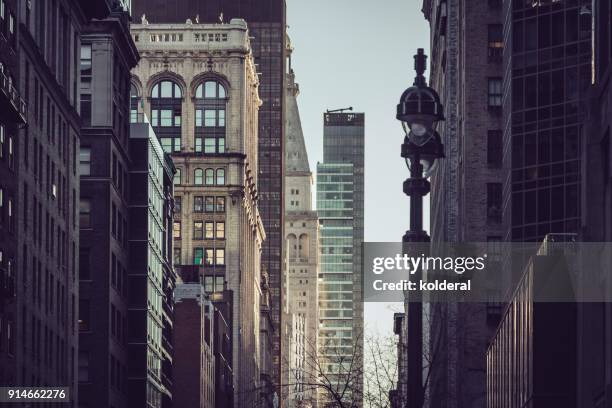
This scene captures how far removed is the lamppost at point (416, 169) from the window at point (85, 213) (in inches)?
3667

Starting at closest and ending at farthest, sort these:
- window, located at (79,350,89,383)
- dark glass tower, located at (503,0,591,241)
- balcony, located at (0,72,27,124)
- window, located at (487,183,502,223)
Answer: balcony, located at (0,72,27,124)
dark glass tower, located at (503,0,591,241)
window, located at (487,183,502,223)
window, located at (79,350,89,383)

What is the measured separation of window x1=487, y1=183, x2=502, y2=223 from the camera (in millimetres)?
121125

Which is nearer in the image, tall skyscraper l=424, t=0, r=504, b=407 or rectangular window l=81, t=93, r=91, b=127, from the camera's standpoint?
tall skyscraper l=424, t=0, r=504, b=407

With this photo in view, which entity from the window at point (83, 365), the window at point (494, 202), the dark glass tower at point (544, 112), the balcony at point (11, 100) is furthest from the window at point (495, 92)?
the balcony at point (11, 100)

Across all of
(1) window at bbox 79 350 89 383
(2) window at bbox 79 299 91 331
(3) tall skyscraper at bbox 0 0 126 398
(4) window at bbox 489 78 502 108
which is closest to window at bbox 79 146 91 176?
(2) window at bbox 79 299 91 331

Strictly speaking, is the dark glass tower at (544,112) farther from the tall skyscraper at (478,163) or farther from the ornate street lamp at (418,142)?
the ornate street lamp at (418,142)

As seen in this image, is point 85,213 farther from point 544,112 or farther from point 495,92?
point 544,112

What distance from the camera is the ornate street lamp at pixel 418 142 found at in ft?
110

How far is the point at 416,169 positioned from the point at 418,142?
18.9 inches

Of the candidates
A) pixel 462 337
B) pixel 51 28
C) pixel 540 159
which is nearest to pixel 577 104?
pixel 540 159

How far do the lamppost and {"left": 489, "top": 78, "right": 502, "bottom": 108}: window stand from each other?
88409 millimetres

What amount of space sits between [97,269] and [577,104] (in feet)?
127

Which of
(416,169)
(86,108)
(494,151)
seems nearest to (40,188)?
(86,108)

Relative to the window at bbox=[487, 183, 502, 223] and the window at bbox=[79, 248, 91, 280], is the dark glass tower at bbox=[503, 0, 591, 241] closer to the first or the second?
the window at bbox=[487, 183, 502, 223]
